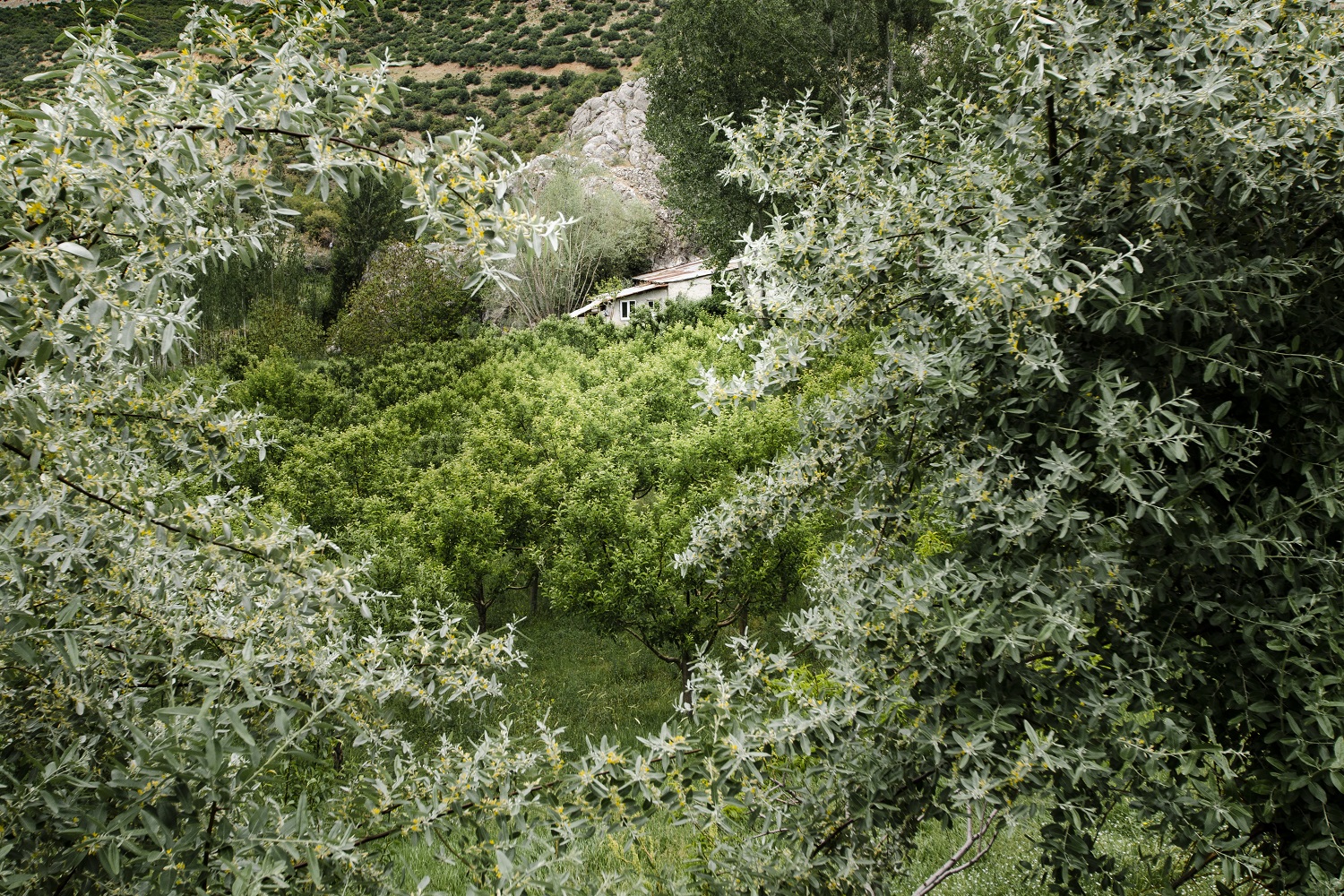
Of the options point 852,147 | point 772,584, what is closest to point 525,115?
point 772,584

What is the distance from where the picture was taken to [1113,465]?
2.10 meters

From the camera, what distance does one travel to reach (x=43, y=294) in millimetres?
1616

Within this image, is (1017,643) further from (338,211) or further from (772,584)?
(338,211)

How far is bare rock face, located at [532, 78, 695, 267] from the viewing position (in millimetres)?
72250

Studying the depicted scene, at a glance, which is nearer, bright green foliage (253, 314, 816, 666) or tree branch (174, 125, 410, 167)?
tree branch (174, 125, 410, 167)

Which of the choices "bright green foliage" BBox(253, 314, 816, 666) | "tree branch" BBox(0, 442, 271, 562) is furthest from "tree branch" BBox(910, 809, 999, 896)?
"bright green foliage" BBox(253, 314, 816, 666)

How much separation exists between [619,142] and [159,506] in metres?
81.4

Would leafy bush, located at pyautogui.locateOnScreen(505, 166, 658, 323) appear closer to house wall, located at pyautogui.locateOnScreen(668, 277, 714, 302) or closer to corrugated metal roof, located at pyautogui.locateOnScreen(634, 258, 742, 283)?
corrugated metal roof, located at pyautogui.locateOnScreen(634, 258, 742, 283)

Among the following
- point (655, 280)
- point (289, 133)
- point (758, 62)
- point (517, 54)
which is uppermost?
point (517, 54)

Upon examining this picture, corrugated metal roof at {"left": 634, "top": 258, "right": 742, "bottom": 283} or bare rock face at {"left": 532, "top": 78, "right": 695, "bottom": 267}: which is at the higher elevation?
bare rock face at {"left": 532, "top": 78, "right": 695, "bottom": 267}

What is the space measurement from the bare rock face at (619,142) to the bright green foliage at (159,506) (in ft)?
223

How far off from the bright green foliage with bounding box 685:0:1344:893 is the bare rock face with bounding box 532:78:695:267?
67.4 meters

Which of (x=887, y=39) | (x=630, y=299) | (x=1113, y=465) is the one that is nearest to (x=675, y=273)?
(x=630, y=299)

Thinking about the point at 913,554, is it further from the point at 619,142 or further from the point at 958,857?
the point at 619,142
